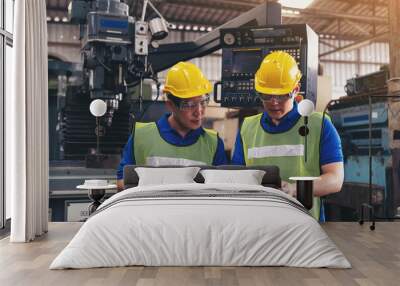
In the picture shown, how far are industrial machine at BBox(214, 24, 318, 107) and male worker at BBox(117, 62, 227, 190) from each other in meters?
0.22

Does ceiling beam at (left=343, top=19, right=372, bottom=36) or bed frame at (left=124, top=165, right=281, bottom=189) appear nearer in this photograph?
bed frame at (left=124, top=165, right=281, bottom=189)

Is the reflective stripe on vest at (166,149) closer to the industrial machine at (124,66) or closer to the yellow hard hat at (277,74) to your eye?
the industrial machine at (124,66)

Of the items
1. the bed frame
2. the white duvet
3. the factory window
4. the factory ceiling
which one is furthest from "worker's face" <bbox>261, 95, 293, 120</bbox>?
the factory window

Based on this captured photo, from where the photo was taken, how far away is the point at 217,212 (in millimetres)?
2873

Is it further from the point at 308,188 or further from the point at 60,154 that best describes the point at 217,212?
the point at 60,154

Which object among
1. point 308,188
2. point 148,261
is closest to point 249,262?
point 148,261

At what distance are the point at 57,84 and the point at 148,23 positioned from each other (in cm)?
105

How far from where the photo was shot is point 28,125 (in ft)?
12.7

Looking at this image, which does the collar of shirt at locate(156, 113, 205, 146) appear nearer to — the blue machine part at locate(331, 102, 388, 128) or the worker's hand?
the worker's hand

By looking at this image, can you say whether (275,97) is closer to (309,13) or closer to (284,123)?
(284,123)

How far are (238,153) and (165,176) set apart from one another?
807 mm

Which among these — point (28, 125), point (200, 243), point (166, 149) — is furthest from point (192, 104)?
point (200, 243)

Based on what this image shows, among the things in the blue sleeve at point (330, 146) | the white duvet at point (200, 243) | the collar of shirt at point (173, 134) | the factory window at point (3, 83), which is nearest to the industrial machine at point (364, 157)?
the blue sleeve at point (330, 146)

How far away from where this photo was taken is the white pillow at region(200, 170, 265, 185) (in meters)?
4.09
